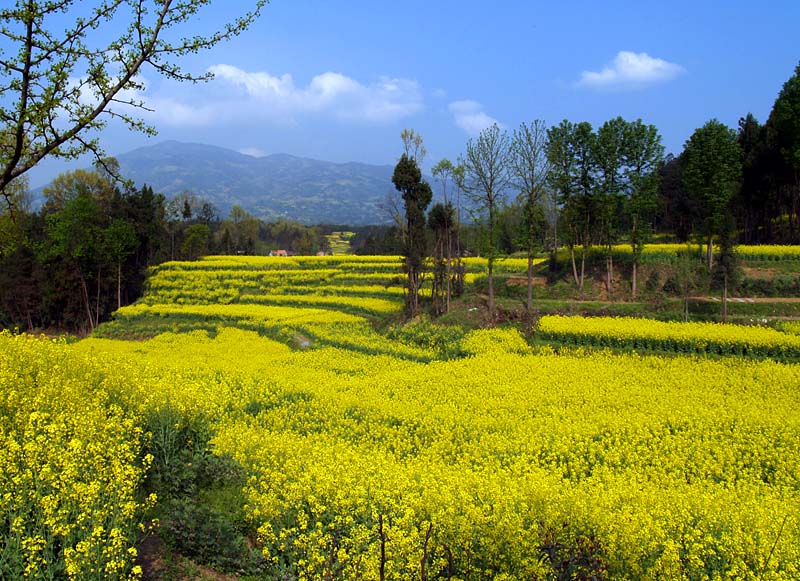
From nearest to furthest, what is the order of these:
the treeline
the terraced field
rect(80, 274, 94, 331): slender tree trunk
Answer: the terraced field, the treeline, rect(80, 274, 94, 331): slender tree trunk

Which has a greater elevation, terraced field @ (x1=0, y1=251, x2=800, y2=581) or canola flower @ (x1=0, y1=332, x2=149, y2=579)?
canola flower @ (x1=0, y1=332, x2=149, y2=579)

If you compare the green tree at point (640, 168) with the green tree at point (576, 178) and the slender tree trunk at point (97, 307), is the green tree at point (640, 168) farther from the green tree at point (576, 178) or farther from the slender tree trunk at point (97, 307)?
the slender tree trunk at point (97, 307)

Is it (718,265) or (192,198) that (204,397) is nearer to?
(718,265)

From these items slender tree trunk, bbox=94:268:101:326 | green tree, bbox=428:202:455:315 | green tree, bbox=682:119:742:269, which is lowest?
slender tree trunk, bbox=94:268:101:326

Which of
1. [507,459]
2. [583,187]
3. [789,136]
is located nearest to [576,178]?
[583,187]

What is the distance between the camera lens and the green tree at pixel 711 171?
26.9 metres

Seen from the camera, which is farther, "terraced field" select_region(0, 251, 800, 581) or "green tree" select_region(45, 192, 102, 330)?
"green tree" select_region(45, 192, 102, 330)

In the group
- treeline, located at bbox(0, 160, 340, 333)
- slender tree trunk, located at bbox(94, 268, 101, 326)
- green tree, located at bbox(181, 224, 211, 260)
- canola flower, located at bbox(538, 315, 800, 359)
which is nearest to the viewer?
canola flower, located at bbox(538, 315, 800, 359)

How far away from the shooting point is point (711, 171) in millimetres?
27562

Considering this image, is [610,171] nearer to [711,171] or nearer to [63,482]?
[711,171]

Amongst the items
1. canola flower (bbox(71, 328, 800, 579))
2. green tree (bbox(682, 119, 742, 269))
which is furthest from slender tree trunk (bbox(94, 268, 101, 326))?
green tree (bbox(682, 119, 742, 269))

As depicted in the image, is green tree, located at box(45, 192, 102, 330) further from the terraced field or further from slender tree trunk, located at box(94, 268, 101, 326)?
the terraced field

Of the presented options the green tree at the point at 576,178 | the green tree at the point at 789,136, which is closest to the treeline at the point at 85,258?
the green tree at the point at 576,178

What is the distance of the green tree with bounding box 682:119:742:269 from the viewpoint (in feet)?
88.3
